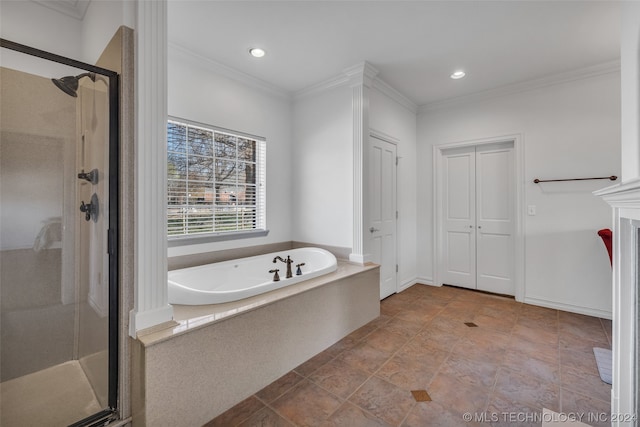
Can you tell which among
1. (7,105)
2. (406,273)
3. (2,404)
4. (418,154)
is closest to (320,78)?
(418,154)

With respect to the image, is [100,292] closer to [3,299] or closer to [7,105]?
[3,299]

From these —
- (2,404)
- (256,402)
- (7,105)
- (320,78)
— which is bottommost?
(256,402)

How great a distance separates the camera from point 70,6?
2.05 meters

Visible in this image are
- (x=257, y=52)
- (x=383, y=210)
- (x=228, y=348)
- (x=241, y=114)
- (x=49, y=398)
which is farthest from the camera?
(x=383, y=210)

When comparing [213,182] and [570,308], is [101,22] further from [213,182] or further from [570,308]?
[570,308]

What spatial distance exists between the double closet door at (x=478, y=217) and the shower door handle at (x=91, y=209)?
12.7 feet

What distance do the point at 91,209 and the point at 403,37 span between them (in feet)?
8.68

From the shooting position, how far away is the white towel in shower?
1726 millimetres

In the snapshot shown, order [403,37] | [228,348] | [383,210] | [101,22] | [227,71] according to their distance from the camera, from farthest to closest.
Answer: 1. [383,210]
2. [227,71]
3. [403,37]
4. [101,22]
5. [228,348]

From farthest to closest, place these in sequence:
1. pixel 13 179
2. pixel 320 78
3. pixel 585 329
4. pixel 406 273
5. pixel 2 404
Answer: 1. pixel 406 273
2. pixel 320 78
3. pixel 585 329
4. pixel 13 179
5. pixel 2 404

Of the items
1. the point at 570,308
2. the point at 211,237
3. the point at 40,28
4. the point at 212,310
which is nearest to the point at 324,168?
the point at 211,237

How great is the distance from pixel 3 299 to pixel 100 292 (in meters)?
0.64

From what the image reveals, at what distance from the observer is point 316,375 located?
198cm

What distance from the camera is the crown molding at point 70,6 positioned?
78.1 inches
